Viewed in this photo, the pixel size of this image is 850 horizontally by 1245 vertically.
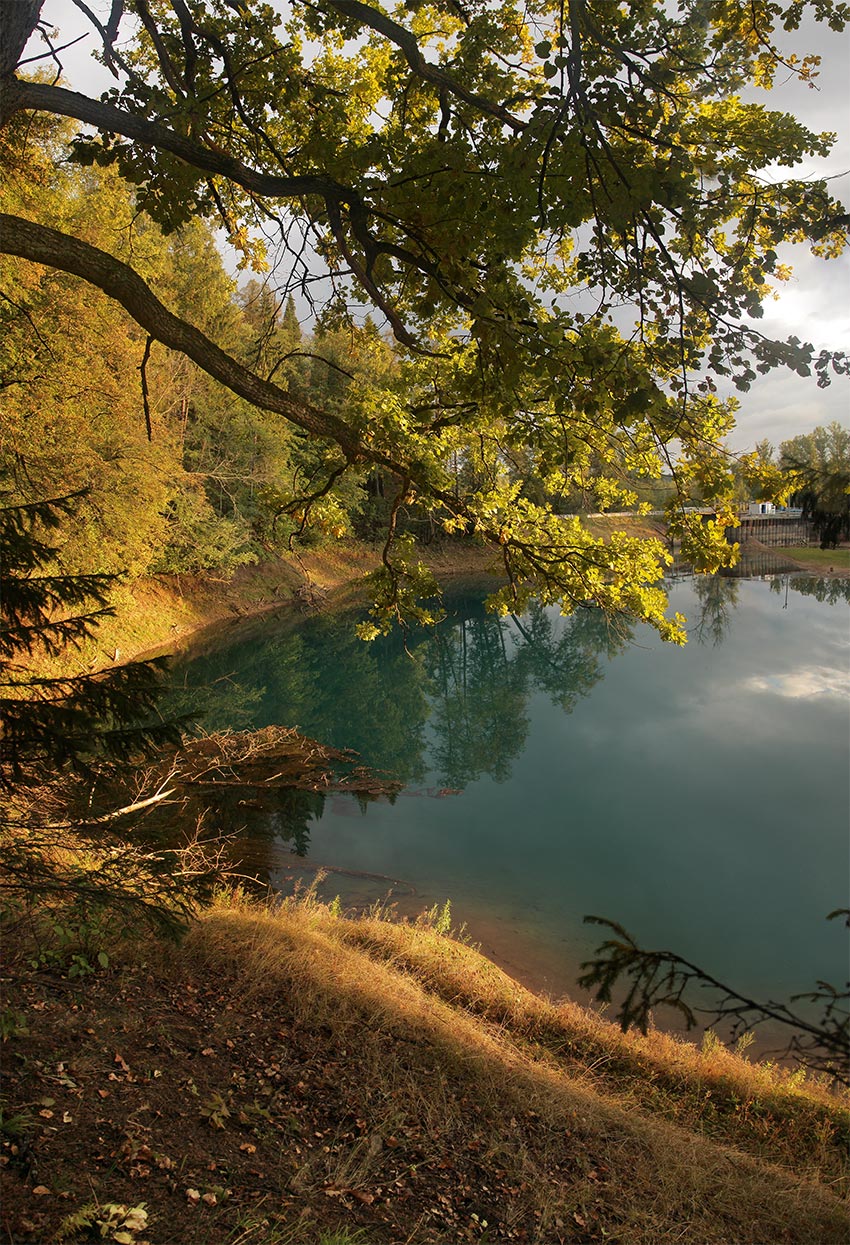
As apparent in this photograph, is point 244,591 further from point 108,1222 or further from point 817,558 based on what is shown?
point 817,558

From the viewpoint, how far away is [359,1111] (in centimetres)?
447

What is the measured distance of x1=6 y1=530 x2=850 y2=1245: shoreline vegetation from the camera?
10.5ft

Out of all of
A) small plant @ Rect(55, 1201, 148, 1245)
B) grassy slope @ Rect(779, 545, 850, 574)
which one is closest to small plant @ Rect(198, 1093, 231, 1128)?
small plant @ Rect(55, 1201, 148, 1245)

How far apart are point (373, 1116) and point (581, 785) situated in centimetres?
1157

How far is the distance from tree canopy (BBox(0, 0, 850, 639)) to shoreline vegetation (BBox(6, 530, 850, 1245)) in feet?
8.40

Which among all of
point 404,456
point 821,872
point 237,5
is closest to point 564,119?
point 404,456

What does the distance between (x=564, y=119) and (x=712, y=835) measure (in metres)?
12.5

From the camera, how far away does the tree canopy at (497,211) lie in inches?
137

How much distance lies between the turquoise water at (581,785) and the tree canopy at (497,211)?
2.00 metres

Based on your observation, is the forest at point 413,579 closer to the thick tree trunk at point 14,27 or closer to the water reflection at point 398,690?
the thick tree trunk at point 14,27

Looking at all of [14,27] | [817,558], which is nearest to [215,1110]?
[14,27]

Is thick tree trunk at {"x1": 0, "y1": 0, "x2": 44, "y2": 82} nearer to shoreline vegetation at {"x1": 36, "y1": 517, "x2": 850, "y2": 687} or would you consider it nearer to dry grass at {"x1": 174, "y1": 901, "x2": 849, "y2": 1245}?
dry grass at {"x1": 174, "y1": 901, "x2": 849, "y2": 1245}

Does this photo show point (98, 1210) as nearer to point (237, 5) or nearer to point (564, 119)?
point (564, 119)

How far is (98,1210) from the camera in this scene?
9.15ft
